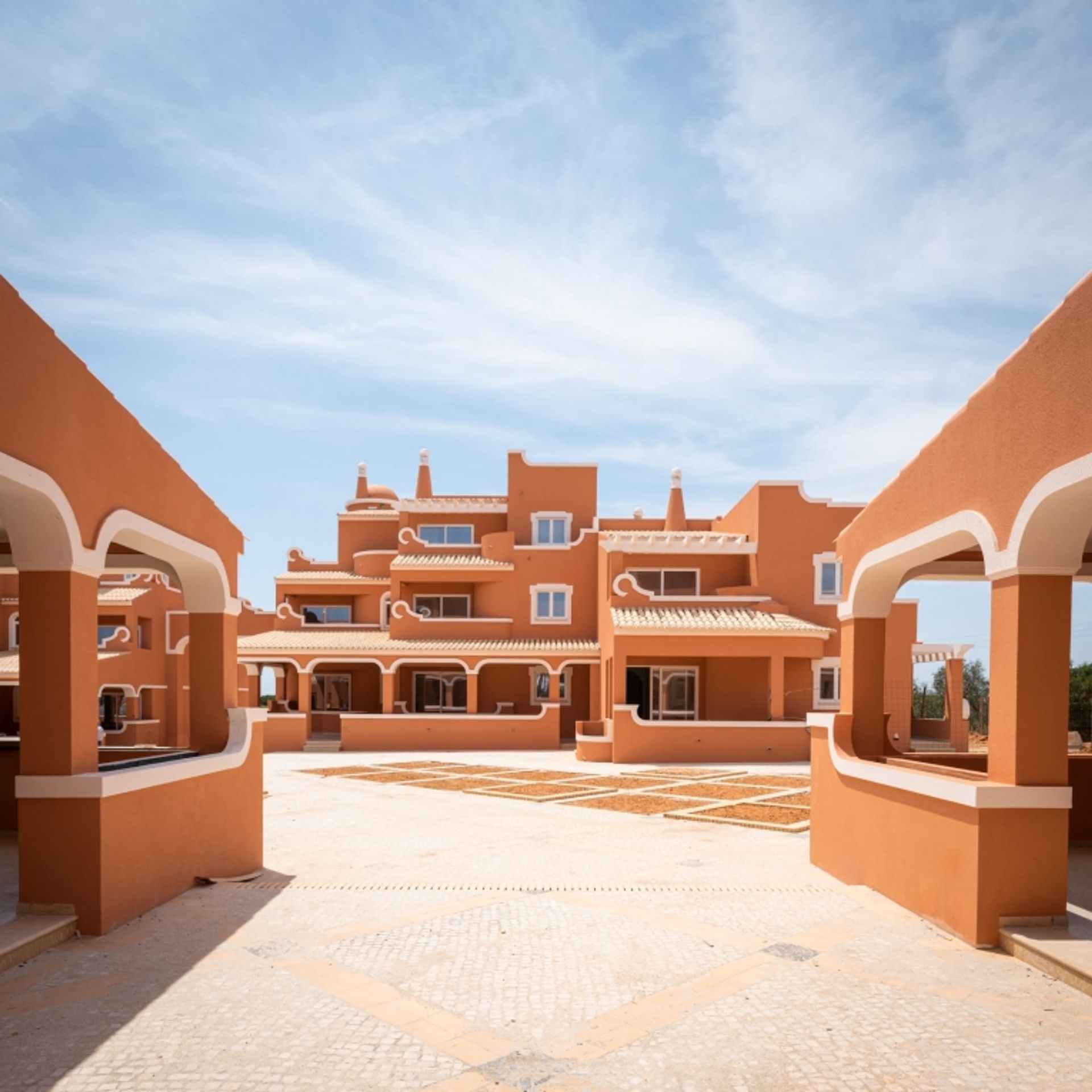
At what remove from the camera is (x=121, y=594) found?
35656 mm

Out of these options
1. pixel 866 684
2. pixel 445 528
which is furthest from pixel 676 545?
pixel 866 684

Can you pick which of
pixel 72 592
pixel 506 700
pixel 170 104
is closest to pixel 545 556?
pixel 506 700

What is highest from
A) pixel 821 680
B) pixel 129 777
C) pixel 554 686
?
pixel 129 777

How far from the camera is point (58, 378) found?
7074mm

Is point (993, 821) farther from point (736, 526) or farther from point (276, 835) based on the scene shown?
point (736, 526)

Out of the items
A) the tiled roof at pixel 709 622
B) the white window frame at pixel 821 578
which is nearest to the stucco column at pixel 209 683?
the tiled roof at pixel 709 622

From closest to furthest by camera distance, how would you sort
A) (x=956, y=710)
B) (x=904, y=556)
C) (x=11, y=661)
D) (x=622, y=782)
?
(x=904, y=556) → (x=622, y=782) → (x=956, y=710) → (x=11, y=661)

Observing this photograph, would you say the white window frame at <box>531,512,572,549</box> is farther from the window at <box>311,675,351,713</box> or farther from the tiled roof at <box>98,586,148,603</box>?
the tiled roof at <box>98,586,148,603</box>

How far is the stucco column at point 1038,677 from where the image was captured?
6.84m

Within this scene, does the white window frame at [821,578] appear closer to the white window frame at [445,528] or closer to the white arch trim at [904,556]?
the white window frame at [445,528]

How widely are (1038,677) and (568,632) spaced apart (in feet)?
86.7

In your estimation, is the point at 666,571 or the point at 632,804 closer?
the point at 632,804

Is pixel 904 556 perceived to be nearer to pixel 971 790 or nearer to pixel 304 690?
pixel 971 790

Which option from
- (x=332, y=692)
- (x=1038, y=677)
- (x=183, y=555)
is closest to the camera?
(x=1038, y=677)
